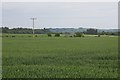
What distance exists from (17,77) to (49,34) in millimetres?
110178

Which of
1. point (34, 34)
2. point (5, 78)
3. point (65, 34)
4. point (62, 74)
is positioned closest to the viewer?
point (5, 78)

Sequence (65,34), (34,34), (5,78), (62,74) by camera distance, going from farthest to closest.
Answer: (65,34) → (34,34) → (62,74) → (5,78)

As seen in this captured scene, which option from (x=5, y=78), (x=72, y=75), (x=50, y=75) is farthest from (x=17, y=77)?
(x=72, y=75)

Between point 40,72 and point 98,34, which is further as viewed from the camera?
point 98,34

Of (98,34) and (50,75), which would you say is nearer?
(50,75)

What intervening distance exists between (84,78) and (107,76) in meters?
1.08

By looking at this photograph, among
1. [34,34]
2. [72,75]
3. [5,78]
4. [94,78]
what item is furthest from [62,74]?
[34,34]

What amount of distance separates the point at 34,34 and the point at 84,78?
10680cm

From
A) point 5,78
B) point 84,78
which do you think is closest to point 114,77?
point 84,78

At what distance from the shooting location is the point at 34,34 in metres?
117

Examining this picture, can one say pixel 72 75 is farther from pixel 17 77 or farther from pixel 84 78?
pixel 17 77

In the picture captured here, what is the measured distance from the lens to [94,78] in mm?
10719

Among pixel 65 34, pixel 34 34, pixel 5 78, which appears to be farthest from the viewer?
pixel 65 34

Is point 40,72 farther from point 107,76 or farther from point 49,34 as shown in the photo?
point 49,34
